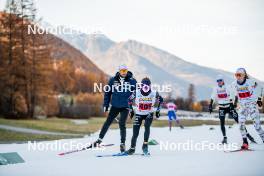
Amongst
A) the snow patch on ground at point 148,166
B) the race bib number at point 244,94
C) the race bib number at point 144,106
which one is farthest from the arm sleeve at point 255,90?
the race bib number at point 144,106

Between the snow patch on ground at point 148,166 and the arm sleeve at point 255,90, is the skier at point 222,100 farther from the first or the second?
the snow patch on ground at point 148,166

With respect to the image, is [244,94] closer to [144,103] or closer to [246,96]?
[246,96]

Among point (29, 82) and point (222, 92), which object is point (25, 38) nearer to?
point (29, 82)

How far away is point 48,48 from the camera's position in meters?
47.3

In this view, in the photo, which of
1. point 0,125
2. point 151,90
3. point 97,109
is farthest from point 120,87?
point 97,109

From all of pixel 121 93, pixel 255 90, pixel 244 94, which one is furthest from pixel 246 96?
pixel 121 93

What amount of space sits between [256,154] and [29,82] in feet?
135

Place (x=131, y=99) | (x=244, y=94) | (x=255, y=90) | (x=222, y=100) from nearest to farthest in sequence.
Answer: (x=131, y=99), (x=255, y=90), (x=244, y=94), (x=222, y=100)

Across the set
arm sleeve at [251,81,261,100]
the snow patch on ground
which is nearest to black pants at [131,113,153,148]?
the snow patch on ground

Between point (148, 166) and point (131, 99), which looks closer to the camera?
point (148, 166)

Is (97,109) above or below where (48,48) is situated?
below

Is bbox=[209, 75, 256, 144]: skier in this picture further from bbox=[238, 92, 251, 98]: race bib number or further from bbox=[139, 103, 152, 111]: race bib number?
bbox=[139, 103, 152, 111]: race bib number

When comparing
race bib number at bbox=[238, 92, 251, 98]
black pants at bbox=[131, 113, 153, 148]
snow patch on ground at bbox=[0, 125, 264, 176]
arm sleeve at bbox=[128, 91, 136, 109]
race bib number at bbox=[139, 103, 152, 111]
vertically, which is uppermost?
race bib number at bbox=[238, 92, 251, 98]

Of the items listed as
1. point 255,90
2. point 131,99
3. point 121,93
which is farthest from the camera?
point 255,90
